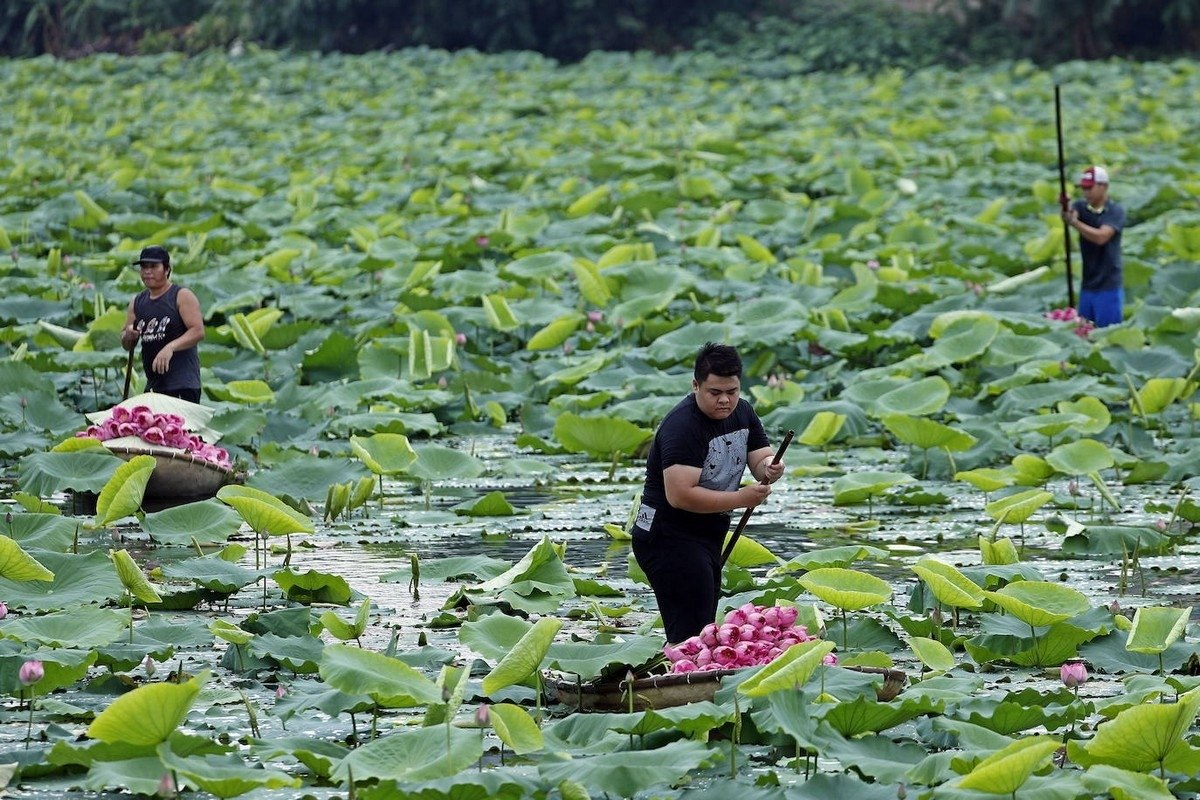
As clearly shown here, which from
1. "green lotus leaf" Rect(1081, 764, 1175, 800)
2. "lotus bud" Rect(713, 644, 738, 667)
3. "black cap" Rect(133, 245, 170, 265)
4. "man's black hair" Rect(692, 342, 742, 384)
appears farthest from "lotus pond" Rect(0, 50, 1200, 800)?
"black cap" Rect(133, 245, 170, 265)

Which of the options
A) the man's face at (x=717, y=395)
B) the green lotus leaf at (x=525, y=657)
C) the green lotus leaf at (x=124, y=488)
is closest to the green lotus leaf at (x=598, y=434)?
the green lotus leaf at (x=124, y=488)

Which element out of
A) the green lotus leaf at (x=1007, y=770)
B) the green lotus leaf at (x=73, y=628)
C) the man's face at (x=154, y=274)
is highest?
the man's face at (x=154, y=274)

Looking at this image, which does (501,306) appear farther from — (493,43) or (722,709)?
(493,43)

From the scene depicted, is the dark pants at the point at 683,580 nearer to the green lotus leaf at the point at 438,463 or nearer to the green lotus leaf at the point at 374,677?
the green lotus leaf at the point at 374,677

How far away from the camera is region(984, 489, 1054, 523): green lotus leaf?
17.3 feet

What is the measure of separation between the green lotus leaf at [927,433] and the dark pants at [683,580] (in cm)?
233

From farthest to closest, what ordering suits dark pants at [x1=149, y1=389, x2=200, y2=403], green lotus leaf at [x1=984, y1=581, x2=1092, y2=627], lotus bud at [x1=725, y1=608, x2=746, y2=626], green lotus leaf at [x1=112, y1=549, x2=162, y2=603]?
dark pants at [x1=149, y1=389, x2=200, y2=403] → green lotus leaf at [x1=112, y1=549, x2=162, y2=603] → green lotus leaf at [x1=984, y1=581, x2=1092, y2=627] → lotus bud at [x1=725, y1=608, x2=746, y2=626]

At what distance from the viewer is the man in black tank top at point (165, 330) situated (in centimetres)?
708

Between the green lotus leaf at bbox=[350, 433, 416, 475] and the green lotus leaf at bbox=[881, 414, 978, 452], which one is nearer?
the green lotus leaf at bbox=[350, 433, 416, 475]

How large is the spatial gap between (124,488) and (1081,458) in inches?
116

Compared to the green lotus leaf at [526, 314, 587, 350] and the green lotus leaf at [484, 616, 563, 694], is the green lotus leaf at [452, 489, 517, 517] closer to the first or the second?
the green lotus leaf at [484, 616, 563, 694]

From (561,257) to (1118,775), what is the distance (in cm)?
778

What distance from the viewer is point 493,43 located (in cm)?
2480

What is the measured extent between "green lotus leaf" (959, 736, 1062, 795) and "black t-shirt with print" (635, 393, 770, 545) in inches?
49.0
